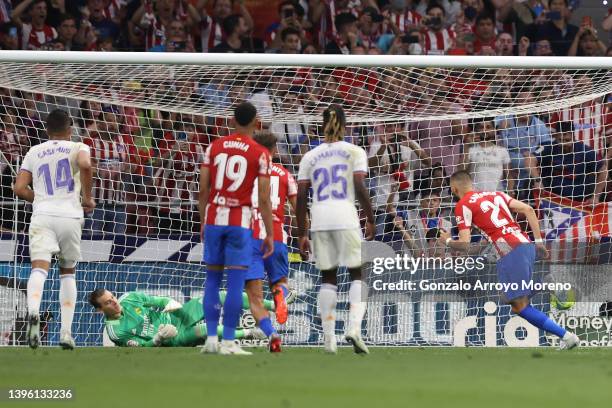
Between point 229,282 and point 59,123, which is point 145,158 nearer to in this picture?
point 59,123

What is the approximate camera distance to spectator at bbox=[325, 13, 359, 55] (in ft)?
61.4

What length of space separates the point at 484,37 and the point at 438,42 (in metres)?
0.75

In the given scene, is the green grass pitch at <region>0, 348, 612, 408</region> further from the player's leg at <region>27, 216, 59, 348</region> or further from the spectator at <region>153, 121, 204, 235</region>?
the spectator at <region>153, 121, 204, 235</region>

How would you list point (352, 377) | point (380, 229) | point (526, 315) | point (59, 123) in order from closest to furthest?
point (352, 377) < point (59, 123) < point (526, 315) < point (380, 229)

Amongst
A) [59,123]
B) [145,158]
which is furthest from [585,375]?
[145,158]

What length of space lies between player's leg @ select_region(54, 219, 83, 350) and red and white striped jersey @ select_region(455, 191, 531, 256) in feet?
13.1

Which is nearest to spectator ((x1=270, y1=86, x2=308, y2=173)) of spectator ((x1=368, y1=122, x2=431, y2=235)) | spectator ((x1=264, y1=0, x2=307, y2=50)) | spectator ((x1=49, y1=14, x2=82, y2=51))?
spectator ((x1=368, y1=122, x2=431, y2=235))

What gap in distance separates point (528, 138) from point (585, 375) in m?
7.04

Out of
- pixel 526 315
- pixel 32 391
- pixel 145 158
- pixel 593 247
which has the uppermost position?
pixel 145 158

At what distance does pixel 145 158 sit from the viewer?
14227 millimetres

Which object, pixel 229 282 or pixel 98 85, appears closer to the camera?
pixel 229 282

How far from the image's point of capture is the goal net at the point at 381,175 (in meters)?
13.7

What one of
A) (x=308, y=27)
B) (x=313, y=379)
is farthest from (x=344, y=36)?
(x=313, y=379)

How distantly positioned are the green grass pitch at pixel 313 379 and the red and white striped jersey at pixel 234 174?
46.1 inches
